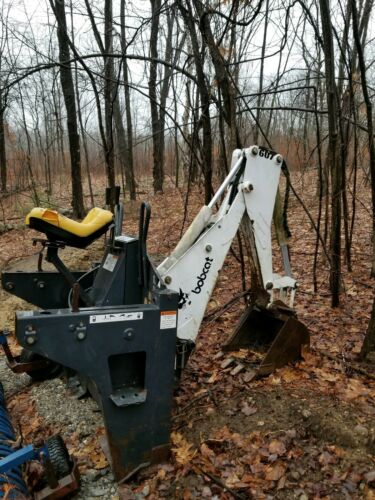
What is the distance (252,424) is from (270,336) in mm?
1224

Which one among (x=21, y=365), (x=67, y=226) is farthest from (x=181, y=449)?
(x=67, y=226)

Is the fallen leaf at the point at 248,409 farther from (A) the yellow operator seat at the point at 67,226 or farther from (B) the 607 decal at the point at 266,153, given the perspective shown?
(B) the 607 decal at the point at 266,153

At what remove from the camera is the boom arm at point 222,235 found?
319 cm

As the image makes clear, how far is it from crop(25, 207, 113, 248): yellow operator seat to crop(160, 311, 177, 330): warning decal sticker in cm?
92

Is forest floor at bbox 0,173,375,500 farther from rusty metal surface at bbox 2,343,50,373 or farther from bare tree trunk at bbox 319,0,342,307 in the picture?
rusty metal surface at bbox 2,343,50,373

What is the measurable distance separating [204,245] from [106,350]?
3.61ft

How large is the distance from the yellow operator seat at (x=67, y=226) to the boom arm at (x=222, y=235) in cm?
56

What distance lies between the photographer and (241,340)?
427 cm

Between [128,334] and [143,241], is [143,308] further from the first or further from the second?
[143,241]

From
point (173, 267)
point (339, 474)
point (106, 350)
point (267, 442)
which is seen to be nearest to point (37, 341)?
point (106, 350)

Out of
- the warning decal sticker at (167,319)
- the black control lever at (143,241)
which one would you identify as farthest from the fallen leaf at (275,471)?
the black control lever at (143,241)

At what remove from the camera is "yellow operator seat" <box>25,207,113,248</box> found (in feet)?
9.60

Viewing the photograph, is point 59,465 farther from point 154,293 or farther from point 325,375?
point 325,375

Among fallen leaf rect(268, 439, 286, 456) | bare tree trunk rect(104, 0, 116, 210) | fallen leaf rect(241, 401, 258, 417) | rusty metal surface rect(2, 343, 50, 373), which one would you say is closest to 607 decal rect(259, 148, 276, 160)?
fallen leaf rect(241, 401, 258, 417)
